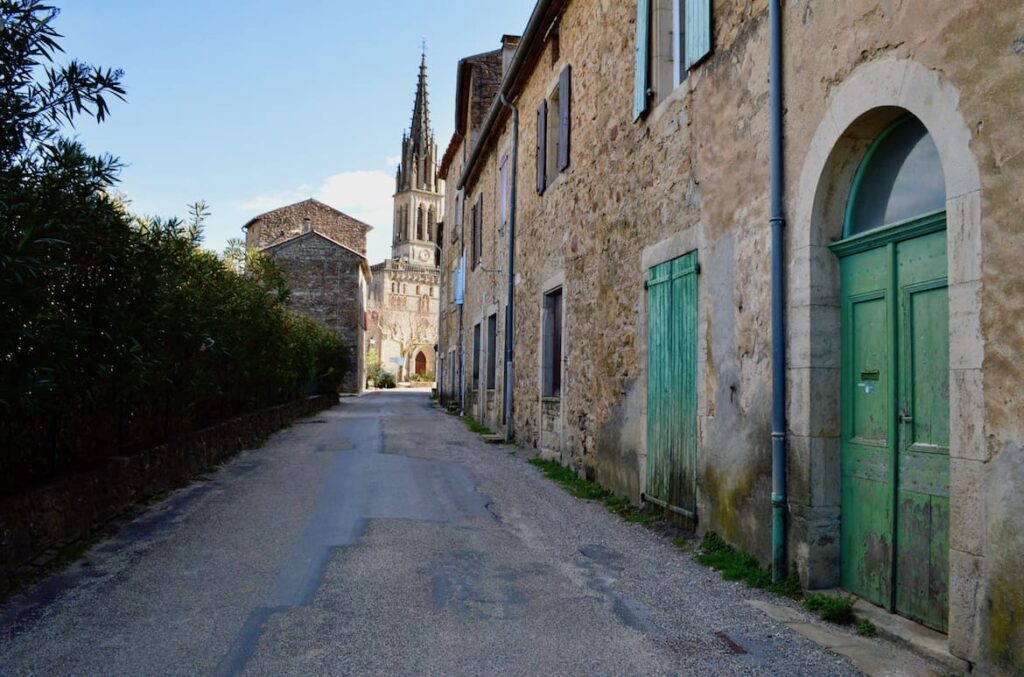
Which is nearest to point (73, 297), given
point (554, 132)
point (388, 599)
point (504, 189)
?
point (388, 599)

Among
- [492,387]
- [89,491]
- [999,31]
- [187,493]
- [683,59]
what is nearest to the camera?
[999,31]

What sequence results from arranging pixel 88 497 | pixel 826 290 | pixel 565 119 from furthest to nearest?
1. pixel 565 119
2. pixel 88 497
3. pixel 826 290

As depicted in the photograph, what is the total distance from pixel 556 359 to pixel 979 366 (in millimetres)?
7756

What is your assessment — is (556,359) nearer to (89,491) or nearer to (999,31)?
Result: (89,491)

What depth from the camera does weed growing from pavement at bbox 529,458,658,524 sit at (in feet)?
21.9

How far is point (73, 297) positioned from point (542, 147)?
730 centimetres

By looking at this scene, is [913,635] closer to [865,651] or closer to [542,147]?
[865,651]

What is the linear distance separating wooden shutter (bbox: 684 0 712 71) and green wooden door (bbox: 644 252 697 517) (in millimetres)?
1471

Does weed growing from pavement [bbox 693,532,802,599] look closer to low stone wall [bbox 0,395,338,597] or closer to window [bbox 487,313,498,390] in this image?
low stone wall [bbox 0,395,338,597]

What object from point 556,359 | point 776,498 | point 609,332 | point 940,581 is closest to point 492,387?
point 556,359

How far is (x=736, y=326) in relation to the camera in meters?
5.19

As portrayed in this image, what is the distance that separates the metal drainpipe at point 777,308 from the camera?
14.7ft

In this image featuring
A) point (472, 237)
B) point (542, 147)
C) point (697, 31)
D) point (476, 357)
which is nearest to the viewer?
point (697, 31)

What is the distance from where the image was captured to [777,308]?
4551mm
